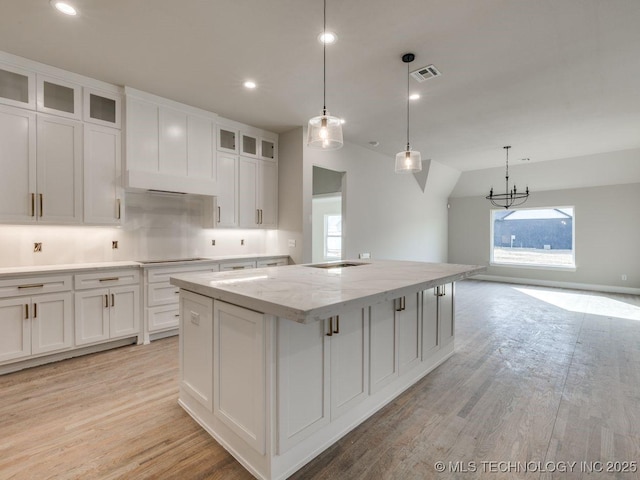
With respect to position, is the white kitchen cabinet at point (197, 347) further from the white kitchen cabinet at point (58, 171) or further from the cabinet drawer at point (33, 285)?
the white kitchen cabinet at point (58, 171)

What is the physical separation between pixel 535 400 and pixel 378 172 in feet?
15.0

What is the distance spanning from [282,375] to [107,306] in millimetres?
2694

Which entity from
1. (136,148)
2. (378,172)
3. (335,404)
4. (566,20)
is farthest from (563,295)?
(136,148)

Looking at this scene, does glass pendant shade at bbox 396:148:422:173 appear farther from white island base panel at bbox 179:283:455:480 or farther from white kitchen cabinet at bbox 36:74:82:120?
white kitchen cabinet at bbox 36:74:82:120

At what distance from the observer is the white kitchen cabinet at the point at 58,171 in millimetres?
3008

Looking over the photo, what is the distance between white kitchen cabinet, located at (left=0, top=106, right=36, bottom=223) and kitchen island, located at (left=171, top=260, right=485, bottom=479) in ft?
6.85

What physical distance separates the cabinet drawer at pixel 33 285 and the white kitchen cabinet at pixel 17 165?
588 millimetres

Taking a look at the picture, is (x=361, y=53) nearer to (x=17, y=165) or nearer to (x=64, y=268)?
(x=17, y=165)

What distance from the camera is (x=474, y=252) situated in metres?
8.77

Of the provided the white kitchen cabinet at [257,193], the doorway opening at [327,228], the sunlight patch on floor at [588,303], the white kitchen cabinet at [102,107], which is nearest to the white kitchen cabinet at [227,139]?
the white kitchen cabinet at [257,193]

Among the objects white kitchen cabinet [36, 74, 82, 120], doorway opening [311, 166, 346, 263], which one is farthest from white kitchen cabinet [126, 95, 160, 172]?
doorway opening [311, 166, 346, 263]

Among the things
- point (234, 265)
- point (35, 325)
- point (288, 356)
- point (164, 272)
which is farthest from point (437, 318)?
point (35, 325)

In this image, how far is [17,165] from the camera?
2.89 meters

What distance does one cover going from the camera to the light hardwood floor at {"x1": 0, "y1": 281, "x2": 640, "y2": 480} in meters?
1.68
